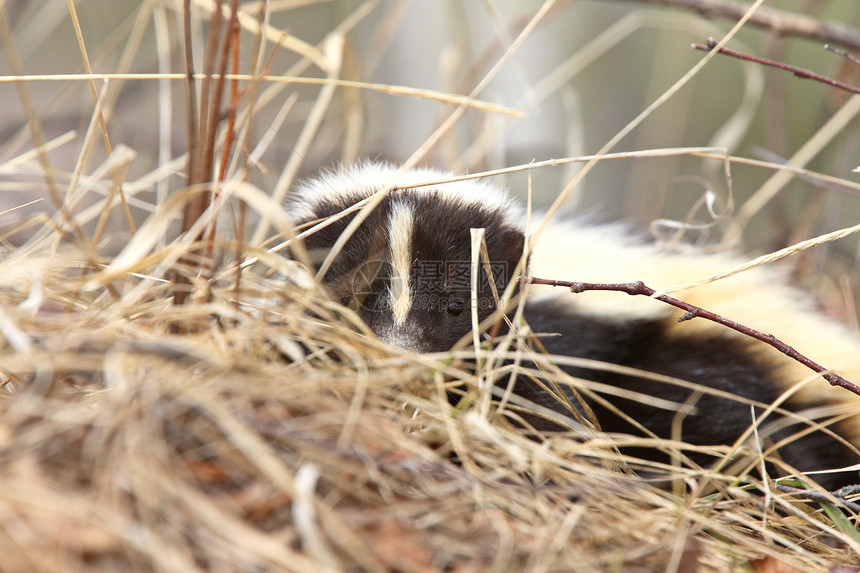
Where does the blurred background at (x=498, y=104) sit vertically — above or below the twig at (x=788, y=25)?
below

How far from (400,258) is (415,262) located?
54 millimetres

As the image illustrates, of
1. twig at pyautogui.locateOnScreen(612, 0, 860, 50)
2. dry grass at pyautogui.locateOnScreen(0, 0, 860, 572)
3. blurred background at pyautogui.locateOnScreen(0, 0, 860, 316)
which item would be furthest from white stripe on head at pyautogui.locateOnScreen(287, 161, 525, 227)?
twig at pyautogui.locateOnScreen(612, 0, 860, 50)

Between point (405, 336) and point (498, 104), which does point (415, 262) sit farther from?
point (498, 104)

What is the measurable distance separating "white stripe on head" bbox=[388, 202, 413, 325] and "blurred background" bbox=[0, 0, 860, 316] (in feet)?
1.87

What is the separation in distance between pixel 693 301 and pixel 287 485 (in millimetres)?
1907

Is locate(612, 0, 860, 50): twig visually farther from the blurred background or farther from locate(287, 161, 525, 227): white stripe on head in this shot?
locate(287, 161, 525, 227): white stripe on head

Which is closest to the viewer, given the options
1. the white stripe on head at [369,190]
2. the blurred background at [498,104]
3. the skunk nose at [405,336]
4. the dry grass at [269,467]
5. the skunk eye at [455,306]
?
the dry grass at [269,467]

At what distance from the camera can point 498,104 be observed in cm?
307

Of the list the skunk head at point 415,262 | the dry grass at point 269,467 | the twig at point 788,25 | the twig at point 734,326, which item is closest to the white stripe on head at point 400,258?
the skunk head at point 415,262

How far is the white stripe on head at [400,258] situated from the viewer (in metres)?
2.16

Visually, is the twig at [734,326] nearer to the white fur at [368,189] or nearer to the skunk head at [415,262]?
the skunk head at [415,262]

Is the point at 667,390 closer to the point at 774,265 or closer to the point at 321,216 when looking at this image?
the point at 774,265

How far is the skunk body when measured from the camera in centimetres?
222

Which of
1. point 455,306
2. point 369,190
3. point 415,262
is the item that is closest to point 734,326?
point 455,306
